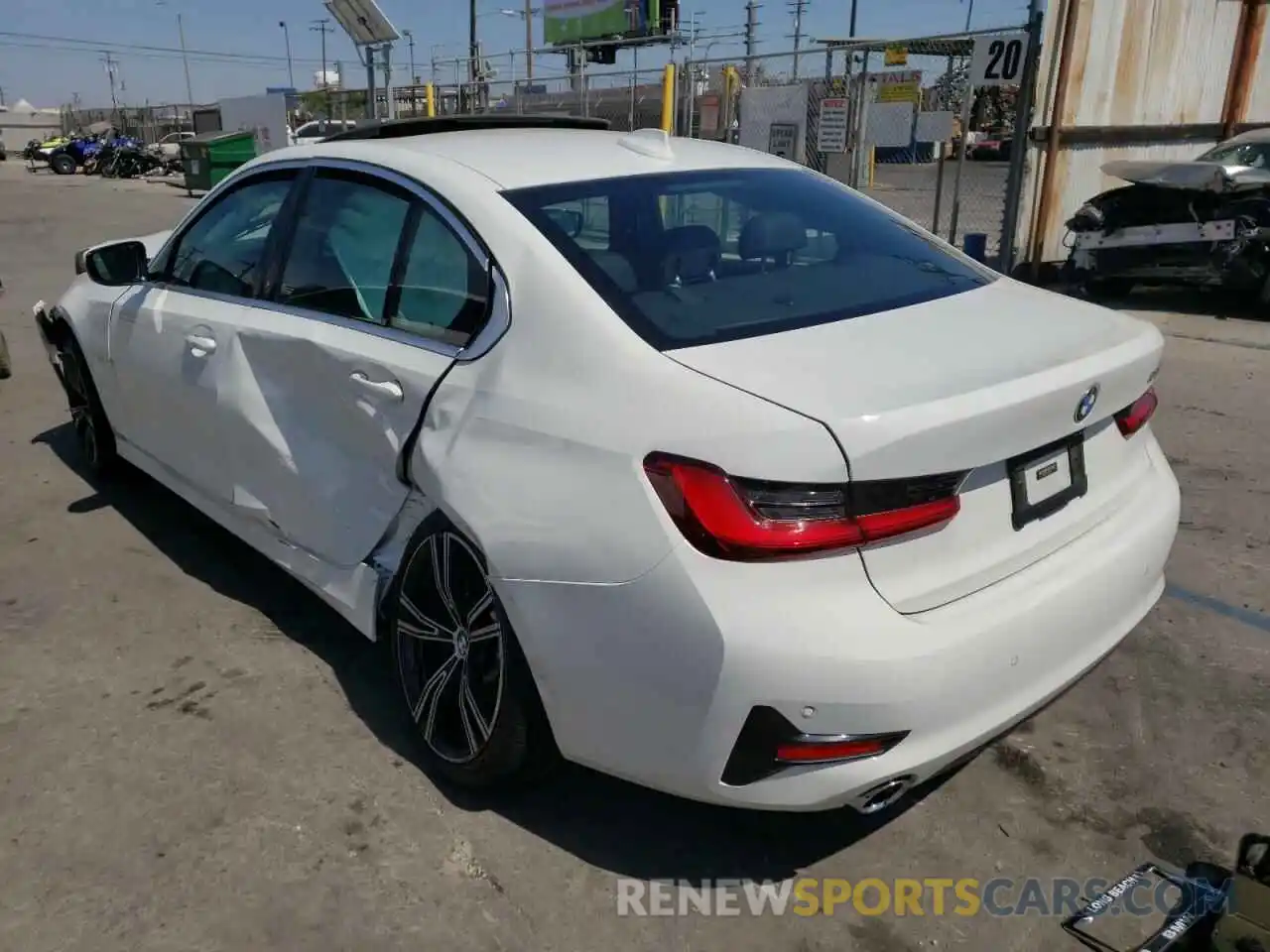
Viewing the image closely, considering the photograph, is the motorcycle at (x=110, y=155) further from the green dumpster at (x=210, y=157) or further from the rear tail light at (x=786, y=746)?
the rear tail light at (x=786, y=746)

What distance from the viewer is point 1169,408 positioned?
6.58 metres

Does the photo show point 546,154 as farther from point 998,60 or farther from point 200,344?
point 998,60

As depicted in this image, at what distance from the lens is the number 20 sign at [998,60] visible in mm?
10273

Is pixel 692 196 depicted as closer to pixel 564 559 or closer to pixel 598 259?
pixel 598 259

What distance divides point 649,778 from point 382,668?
1.46 m

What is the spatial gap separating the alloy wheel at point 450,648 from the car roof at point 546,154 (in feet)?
3.28

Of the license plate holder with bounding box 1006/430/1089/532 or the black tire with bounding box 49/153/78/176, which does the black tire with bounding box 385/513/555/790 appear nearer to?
the license plate holder with bounding box 1006/430/1089/532

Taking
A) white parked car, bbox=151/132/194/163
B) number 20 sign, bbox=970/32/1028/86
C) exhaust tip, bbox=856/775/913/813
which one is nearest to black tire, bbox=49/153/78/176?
white parked car, bbox=151/132/194/163

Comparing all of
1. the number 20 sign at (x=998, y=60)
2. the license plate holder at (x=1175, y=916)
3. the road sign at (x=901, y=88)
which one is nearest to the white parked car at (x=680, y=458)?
the license plate holder at (x=1175, y=916)

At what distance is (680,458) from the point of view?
6.76 feet

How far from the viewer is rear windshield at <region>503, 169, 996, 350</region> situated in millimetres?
2467

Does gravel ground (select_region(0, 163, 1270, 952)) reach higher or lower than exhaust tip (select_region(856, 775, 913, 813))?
lower

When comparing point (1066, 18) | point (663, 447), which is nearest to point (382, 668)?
point (663, 447)

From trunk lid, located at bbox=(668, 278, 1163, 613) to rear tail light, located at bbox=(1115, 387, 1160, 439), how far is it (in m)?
0.04
